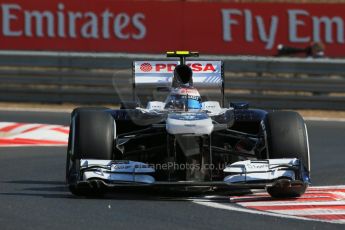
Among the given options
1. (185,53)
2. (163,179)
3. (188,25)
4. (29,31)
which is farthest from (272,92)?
(163,179)

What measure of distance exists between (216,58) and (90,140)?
11.2 meters

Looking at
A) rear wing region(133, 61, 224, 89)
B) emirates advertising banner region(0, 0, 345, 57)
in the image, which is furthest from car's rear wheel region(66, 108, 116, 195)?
emirates advertising banner region(0, 0, 345, 57)

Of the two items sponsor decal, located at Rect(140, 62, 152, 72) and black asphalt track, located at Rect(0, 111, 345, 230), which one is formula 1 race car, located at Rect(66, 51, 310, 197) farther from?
sponsor decal, located at Rect(140, 62, 152, 72)

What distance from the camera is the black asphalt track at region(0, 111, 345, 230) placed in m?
9.38

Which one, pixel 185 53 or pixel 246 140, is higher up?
pixel 185 53

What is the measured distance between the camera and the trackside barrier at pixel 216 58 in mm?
22328

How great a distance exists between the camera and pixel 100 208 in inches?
407

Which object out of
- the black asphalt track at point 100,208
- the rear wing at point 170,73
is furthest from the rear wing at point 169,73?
the black asphalt track at point 100,208

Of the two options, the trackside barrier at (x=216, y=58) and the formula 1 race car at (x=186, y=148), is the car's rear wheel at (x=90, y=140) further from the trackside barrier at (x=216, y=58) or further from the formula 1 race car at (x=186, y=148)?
the trackside barrier at (x=216, y=58)

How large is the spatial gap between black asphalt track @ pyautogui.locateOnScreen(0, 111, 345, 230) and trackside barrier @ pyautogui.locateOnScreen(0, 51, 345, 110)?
763cm

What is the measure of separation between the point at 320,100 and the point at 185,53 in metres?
9.79

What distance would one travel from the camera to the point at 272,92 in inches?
931

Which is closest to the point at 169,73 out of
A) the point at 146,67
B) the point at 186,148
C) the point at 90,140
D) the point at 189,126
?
the point at 146,67

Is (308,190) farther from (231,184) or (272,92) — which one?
(272,92)
